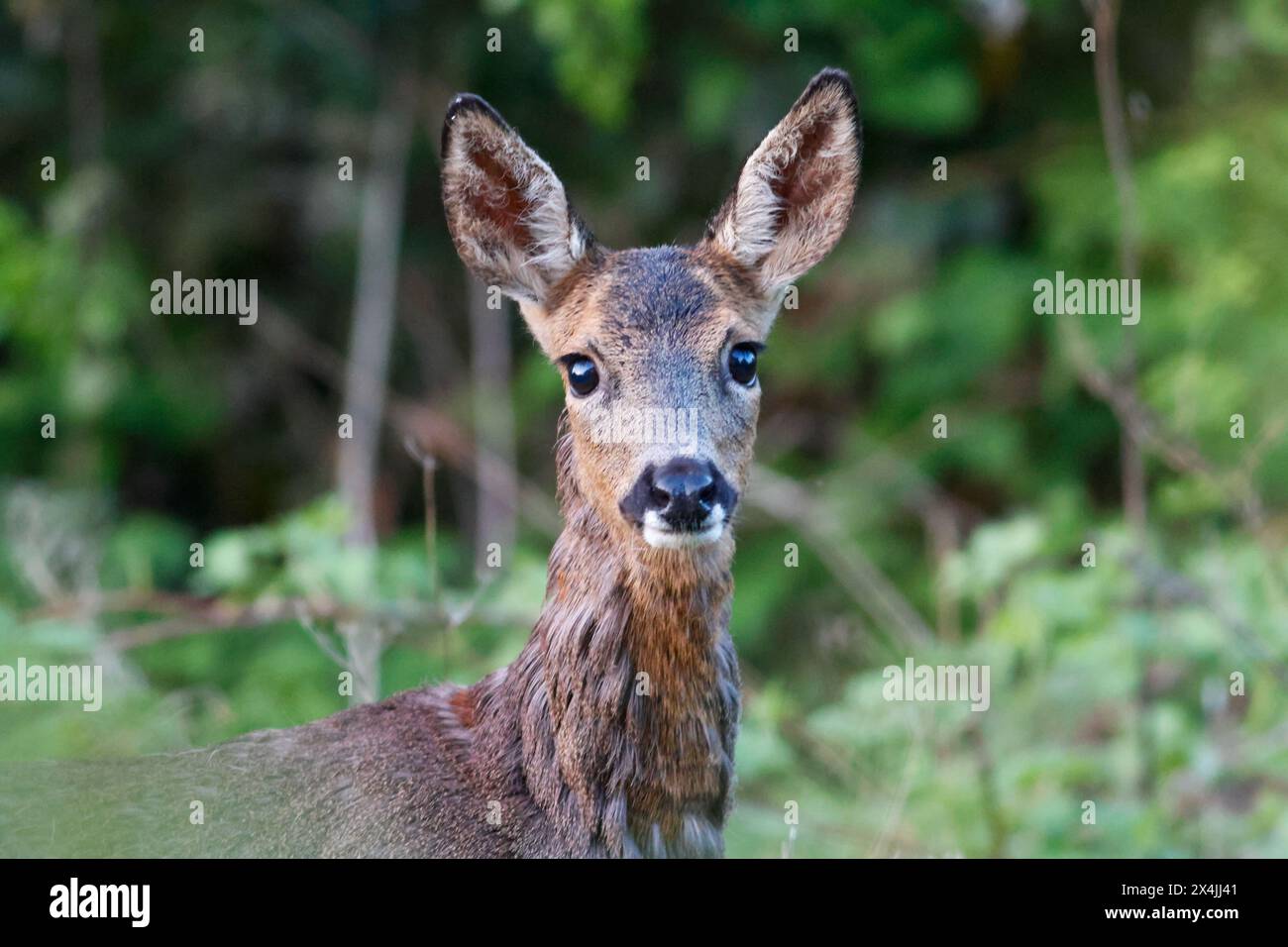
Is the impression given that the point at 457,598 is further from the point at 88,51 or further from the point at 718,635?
the point at 88,51

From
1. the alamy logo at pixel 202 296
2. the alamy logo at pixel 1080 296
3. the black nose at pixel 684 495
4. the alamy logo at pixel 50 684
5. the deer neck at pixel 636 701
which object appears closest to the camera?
the black nose at pixel 684 495

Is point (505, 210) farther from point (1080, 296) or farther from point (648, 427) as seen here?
point (1080, 296)

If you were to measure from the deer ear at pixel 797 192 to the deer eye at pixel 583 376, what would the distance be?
0.55m

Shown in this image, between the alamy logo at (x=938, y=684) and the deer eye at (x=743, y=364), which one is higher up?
the deer eye at (x=743, y=364)

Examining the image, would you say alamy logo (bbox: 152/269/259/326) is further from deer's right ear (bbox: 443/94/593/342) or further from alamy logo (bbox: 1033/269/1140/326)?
deer's right ear (bbox: 443/94/593/342)

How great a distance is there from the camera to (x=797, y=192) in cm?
461

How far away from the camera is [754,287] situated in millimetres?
4613

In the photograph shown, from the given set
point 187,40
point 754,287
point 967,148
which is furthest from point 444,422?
point 754,287

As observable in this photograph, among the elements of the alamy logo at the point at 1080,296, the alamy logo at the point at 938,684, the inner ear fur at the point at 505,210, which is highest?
the alamy logo at the point at 1080,296

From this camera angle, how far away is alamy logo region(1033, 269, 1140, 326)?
342 inches
